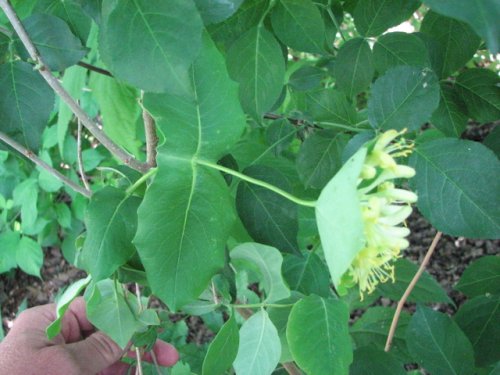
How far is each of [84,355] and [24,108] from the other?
46 cm

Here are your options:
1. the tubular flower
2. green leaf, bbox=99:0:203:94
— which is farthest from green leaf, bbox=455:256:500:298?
green leaf, bbox=99:0:203:94

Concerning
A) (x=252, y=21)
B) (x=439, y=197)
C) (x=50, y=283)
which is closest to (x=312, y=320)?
(x=439, y=197)

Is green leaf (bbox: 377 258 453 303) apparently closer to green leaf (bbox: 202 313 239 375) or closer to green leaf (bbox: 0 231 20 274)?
green leaf (bbox: 202 313 239 375)

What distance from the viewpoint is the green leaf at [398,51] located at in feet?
2.09

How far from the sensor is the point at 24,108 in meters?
0.53

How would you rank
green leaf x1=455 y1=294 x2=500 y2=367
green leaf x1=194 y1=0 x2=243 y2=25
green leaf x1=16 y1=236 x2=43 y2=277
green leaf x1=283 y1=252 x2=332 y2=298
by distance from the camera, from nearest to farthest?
green leaf x1=194 y1=0 x2=243 y2=25 < green leaf x1=283 y1=252 x2=332 y2=298 < green leaf x1=455 y1=294 x2=500 y2=367 < green leaf x1=16 y1=236 x2=43 y2=277

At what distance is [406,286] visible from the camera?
0.89 meters

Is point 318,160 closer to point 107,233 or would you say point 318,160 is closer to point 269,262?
point 269,262

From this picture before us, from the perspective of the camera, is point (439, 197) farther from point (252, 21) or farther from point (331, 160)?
point (252, 21)

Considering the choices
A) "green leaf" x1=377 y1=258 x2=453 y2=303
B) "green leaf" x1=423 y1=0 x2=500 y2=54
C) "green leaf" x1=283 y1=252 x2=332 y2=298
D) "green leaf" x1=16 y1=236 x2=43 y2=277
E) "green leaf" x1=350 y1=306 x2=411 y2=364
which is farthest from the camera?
"green leaf" x1=16 y1=236 x2=43 y2=277

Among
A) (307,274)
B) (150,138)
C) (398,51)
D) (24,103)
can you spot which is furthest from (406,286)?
(24,103)

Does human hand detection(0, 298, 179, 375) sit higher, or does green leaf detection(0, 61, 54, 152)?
green leaf detection(0, 61, 54, 152)

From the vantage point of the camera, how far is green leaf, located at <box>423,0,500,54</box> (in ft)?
1.03

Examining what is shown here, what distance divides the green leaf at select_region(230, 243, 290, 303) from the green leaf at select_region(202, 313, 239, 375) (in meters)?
0.05
